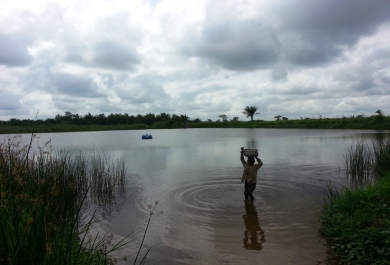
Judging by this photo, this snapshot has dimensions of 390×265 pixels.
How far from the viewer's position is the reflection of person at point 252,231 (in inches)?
234

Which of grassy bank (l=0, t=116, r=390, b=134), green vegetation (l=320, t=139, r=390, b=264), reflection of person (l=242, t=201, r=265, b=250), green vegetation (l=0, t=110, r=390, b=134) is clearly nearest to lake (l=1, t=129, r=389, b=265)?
reflection of person (l=242, t=201, r=265, b=250)

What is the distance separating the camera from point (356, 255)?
4.37 metres

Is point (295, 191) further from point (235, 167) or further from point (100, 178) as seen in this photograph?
point (100, 178)

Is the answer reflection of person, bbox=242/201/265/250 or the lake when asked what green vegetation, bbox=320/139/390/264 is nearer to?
the lake

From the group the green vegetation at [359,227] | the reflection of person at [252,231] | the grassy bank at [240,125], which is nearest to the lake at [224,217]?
the reflection of person at [252,231]

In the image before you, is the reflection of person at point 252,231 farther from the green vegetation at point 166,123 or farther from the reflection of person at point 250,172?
the green vegetation at point 166,123

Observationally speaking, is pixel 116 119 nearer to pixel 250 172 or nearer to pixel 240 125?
pixel 240 125

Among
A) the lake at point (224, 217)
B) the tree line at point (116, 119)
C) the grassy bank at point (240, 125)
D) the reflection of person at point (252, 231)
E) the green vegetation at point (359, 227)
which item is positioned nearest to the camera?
the green vegetation at point (359, 227)

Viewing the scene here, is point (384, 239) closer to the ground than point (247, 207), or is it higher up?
higher up

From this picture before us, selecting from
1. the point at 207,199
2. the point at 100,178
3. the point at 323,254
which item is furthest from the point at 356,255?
the point at 100,178

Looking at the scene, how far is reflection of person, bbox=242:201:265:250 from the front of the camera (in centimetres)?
594

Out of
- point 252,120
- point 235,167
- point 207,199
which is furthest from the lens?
point 252,120

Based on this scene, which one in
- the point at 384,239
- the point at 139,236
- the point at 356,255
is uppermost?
the point at 384,239

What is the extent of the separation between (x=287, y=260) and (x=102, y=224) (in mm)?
4644
